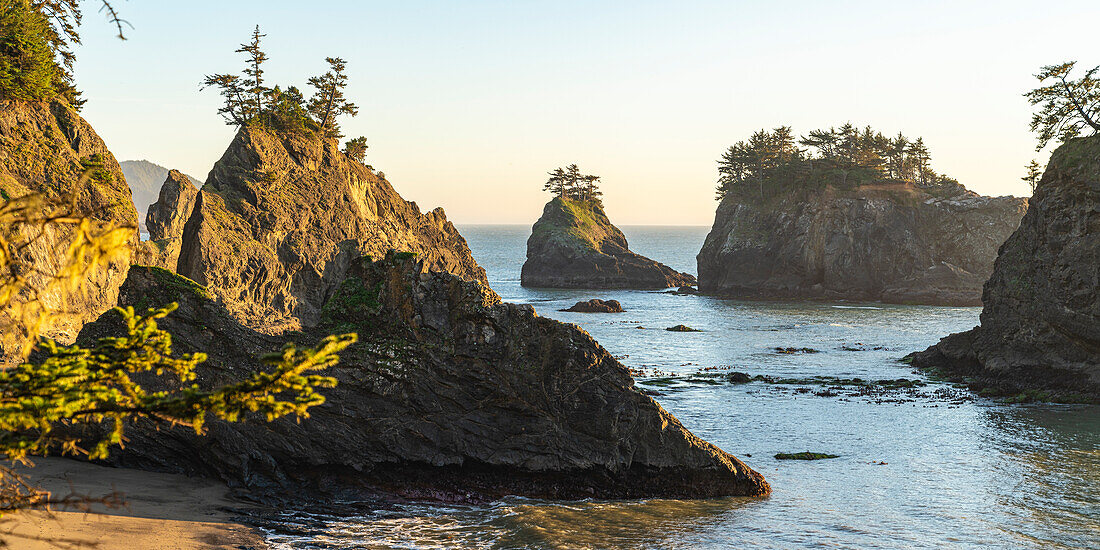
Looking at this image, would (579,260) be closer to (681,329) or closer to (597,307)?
(597,307)

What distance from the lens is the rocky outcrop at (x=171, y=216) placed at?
52.1 meters

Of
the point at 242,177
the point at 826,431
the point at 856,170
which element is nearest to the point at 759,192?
the point at 856,170

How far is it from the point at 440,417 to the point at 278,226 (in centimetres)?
4891

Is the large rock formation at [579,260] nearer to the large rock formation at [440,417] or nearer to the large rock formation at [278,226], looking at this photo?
the large rock formation at [278,226]

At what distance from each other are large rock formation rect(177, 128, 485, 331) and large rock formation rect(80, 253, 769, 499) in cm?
2360

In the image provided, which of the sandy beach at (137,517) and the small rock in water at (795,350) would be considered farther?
the small rock in water at (795,350)

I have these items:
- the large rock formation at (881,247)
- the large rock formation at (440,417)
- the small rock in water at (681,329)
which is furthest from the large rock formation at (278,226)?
the large rock formation at (881,247)

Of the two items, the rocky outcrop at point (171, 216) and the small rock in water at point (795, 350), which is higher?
the rocky outcrop at point (171, 216)

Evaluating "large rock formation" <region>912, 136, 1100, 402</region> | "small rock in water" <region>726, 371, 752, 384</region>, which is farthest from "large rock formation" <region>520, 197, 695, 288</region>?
"large rock formation" <region>912, 136, 1100, 402</region>

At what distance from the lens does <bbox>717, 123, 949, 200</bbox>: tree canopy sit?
369ft

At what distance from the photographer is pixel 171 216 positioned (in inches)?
2103

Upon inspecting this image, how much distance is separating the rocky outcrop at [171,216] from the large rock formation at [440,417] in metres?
36.3

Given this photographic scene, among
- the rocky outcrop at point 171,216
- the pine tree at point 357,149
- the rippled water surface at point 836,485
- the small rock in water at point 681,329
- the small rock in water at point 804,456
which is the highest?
the pine tree at point 357,149

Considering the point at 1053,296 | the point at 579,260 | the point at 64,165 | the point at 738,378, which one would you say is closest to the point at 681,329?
the point at 738,378
